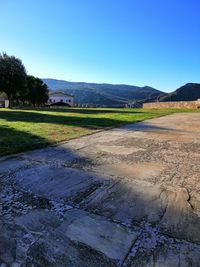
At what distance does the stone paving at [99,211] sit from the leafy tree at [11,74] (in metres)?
24.3

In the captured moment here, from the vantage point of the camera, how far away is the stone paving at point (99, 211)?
66.0 inches

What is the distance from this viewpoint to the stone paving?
1.68m

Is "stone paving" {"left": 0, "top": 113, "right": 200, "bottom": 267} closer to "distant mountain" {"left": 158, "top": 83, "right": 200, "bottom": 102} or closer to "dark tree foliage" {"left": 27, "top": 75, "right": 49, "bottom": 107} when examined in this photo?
"dark tree foliage" {"left": 27, "top": 75, "right": 49, "bottom": 107}

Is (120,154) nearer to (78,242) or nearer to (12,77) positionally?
(78,242)

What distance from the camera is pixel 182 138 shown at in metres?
6.19

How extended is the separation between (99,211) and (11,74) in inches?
1043

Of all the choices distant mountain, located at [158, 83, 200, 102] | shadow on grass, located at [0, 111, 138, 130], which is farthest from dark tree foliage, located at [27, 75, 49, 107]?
distant mountain, located at [158, 83, 200, 102]

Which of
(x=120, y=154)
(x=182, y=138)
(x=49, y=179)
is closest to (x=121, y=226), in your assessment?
(x=49, y=179)

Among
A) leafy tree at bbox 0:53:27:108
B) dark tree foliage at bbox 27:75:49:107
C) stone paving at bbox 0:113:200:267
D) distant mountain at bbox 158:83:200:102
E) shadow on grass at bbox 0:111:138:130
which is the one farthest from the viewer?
distant mountain at bbox 158:83:200:102

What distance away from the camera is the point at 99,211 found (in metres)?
2.24

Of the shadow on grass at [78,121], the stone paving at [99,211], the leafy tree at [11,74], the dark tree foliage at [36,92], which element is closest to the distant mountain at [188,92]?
the dark tree foliage at [36,92]

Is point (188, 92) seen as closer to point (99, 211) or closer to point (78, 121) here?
→ point (78, 121)

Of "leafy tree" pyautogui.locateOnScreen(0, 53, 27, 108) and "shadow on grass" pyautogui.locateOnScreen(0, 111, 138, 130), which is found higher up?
"leafy tree" pyautogui.locateOnScreen(0, 53, 27, 108)

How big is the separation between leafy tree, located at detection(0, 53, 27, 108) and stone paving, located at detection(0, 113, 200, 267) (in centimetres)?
2428
